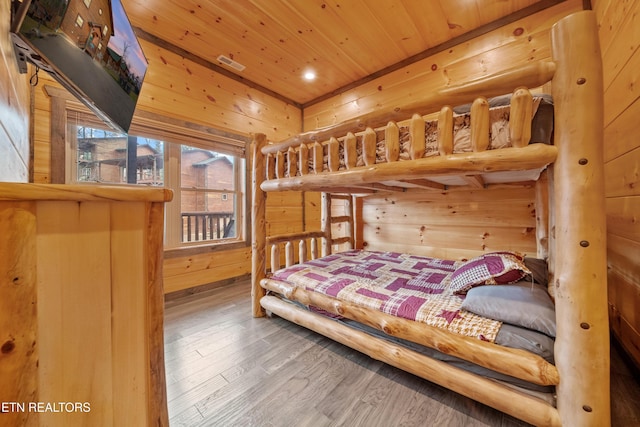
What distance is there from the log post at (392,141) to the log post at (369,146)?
0.31 ft

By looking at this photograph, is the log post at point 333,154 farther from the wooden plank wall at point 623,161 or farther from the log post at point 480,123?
the wooden plank wall at point 623,161

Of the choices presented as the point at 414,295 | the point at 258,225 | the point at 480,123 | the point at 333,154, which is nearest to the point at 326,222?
the point at 258,225

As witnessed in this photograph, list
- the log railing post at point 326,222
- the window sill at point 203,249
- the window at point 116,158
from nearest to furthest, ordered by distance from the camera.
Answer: the window at point 116,158 → the window sill at point 203,249 → the log railing post at point 326,222

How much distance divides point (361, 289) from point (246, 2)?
2448mm

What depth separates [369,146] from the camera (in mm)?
1424

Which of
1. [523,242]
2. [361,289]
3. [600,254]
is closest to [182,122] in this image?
[361,289]

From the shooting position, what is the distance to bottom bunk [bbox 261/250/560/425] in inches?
38.4

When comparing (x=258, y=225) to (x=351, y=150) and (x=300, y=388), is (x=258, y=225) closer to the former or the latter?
(x=351, y=150)

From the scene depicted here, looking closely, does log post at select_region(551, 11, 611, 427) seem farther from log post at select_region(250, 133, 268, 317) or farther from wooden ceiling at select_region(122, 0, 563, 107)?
log post at select_region(250, 133, 268, 317)

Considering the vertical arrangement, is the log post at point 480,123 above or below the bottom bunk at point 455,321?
above

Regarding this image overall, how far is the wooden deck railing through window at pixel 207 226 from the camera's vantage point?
286cm

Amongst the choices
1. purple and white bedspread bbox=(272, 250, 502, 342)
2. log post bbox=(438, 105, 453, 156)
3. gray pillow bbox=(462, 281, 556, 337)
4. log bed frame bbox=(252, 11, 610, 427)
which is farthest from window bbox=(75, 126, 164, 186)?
gray pillow bbox=(462, 281, 556, 337)

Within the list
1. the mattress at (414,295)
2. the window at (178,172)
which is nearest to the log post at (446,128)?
the mattress at (414,295)

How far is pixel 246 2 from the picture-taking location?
6.49 feet
